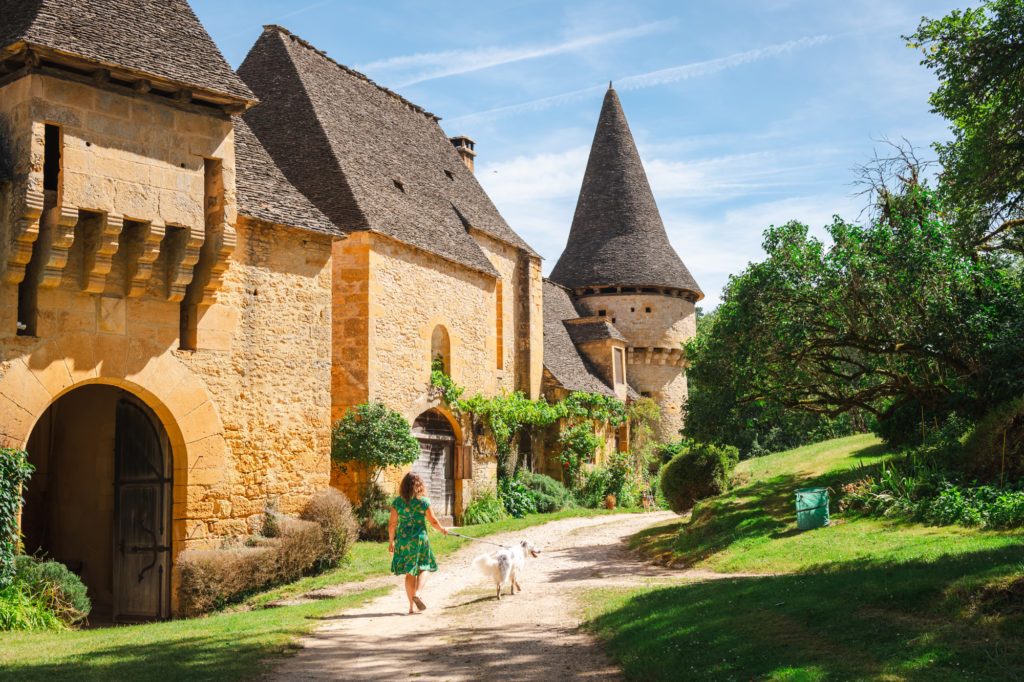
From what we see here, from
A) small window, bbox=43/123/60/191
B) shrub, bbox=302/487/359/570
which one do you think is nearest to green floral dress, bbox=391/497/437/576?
shrub, bbox=302/487/359/570

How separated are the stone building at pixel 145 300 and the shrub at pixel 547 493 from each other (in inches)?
391

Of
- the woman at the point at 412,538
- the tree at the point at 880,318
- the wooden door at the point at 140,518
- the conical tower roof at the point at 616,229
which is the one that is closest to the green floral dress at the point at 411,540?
the woman at the point at 412,538

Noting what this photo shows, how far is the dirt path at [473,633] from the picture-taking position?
701 cm

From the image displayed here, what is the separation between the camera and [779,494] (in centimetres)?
1728

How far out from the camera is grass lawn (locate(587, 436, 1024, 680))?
5.72 m

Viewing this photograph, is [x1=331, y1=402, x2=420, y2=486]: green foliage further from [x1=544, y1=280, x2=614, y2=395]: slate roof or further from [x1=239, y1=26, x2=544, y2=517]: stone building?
[x1=544, y1=280, x2=614, y2=395]: slate roof

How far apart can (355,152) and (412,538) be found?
42.3 feet

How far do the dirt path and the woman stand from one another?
1.24 feet

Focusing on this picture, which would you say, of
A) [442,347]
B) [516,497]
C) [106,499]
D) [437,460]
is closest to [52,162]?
[106,499]

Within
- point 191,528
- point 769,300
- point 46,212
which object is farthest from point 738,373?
point 46,212

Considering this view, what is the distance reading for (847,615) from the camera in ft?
22.1

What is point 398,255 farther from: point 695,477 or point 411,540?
point 411,540

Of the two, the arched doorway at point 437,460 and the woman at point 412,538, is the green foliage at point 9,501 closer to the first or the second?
the woman at point 412,538

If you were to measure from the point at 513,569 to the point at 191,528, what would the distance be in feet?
16.7
